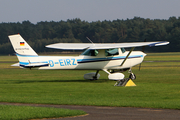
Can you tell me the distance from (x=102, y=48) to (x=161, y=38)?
111989 millimetres

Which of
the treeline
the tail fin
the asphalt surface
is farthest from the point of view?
the treeline

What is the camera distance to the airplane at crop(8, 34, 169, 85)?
2103 cm

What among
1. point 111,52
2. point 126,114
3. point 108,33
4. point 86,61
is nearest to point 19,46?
point 86,61

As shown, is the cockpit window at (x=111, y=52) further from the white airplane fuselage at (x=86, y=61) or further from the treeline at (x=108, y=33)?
the treeline at (x=108, y=33)

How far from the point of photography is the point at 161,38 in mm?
128750

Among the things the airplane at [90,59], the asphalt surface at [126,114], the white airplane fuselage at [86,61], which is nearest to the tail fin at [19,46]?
the airplane at [90,59]

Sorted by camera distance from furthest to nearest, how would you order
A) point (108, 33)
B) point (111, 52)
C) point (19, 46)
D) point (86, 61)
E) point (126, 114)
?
point (108, 33), point (111, 52), point (86, 61), point (19, 46), point (126, 114)

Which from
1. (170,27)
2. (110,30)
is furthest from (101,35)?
(170,27)

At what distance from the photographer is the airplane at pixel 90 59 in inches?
828

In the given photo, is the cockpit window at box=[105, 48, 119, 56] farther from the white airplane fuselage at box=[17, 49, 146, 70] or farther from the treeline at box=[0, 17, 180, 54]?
the treeline at box=[0, 17, 180, 54]

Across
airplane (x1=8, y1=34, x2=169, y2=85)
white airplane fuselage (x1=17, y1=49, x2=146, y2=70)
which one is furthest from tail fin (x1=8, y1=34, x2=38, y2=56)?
white airplane fuselage (x1=17, y1=49, x2=146, y2=70)

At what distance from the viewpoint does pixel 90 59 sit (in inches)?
870

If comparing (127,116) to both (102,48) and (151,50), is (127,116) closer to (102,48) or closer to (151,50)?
(102,48)

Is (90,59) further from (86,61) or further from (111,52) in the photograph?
(111,52)
